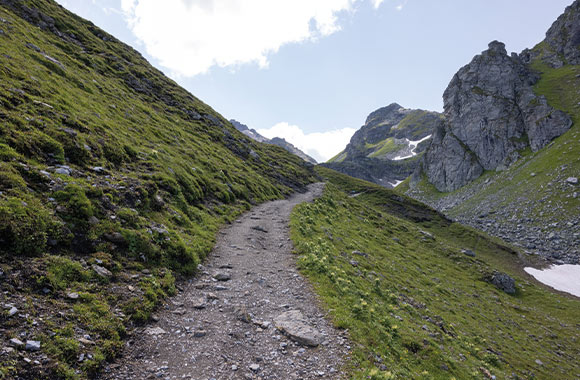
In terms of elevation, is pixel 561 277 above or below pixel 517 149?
below

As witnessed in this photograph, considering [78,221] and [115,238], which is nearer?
[78,221]

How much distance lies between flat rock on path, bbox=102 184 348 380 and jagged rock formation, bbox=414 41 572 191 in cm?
16472

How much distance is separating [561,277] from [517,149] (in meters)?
103

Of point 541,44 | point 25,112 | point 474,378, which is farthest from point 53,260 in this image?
point 541,44

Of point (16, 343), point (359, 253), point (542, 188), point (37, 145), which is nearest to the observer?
point (16, 343)

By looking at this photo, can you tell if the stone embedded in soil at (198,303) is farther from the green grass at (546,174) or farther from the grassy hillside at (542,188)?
the green grass at (546,174)

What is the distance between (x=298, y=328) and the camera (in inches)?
444

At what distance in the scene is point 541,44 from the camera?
190m

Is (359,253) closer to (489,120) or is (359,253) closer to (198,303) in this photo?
(198,303)

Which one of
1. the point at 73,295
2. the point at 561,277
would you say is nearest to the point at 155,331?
the point at 73,295

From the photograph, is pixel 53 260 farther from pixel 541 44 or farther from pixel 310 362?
pixel 541 44

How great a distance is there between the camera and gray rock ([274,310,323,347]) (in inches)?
418

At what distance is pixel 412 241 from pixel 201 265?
49.9 m

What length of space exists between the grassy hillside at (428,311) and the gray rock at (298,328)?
1457mm
